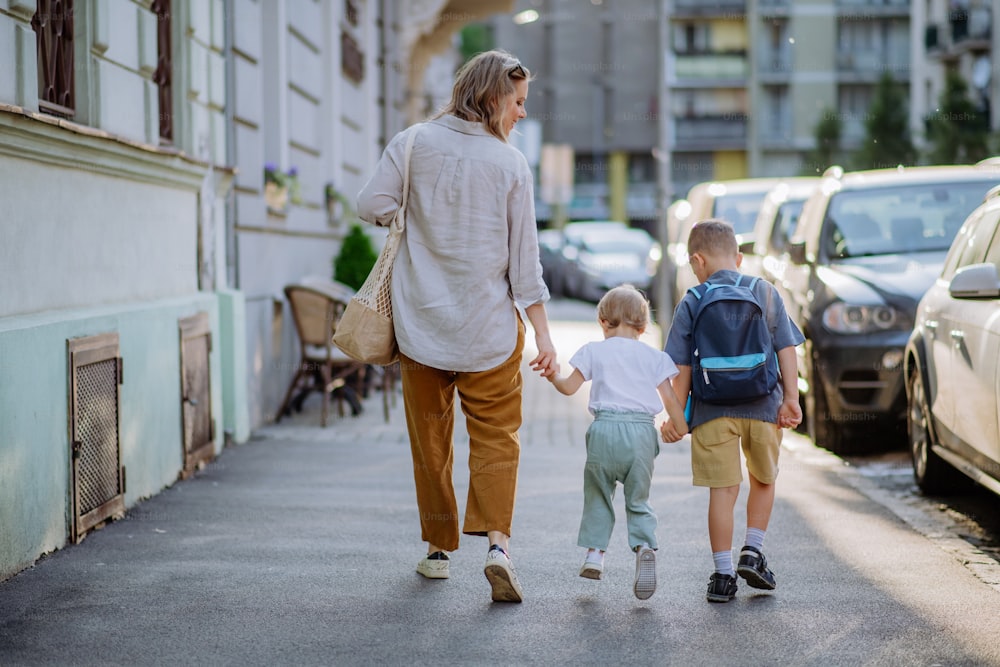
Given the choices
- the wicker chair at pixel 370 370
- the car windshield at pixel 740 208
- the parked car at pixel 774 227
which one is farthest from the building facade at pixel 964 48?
the wicker chair at pixel 370 370

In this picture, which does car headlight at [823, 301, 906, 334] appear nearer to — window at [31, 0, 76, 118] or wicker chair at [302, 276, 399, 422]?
wicker chair at [302, 276, 399, 422]

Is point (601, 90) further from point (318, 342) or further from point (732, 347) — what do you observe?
point (732, 347)

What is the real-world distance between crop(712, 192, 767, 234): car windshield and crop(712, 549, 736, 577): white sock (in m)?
11.5

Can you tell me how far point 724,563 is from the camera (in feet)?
17.5

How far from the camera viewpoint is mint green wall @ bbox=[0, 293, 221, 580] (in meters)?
5.51

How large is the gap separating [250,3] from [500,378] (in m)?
6.36

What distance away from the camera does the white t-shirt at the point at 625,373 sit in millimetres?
5250

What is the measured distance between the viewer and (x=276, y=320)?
459 inches

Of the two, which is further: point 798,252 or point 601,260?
point 601,260

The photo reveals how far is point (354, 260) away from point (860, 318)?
5.74 m

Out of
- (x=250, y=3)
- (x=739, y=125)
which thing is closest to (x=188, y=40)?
(x=250, y=3)

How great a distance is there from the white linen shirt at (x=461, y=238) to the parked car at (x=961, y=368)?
231 cm

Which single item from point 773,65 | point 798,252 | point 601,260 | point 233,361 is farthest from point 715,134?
point 233,361

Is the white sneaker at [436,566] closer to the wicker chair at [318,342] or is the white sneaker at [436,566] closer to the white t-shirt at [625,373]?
the white t-shirt at [625,373]
